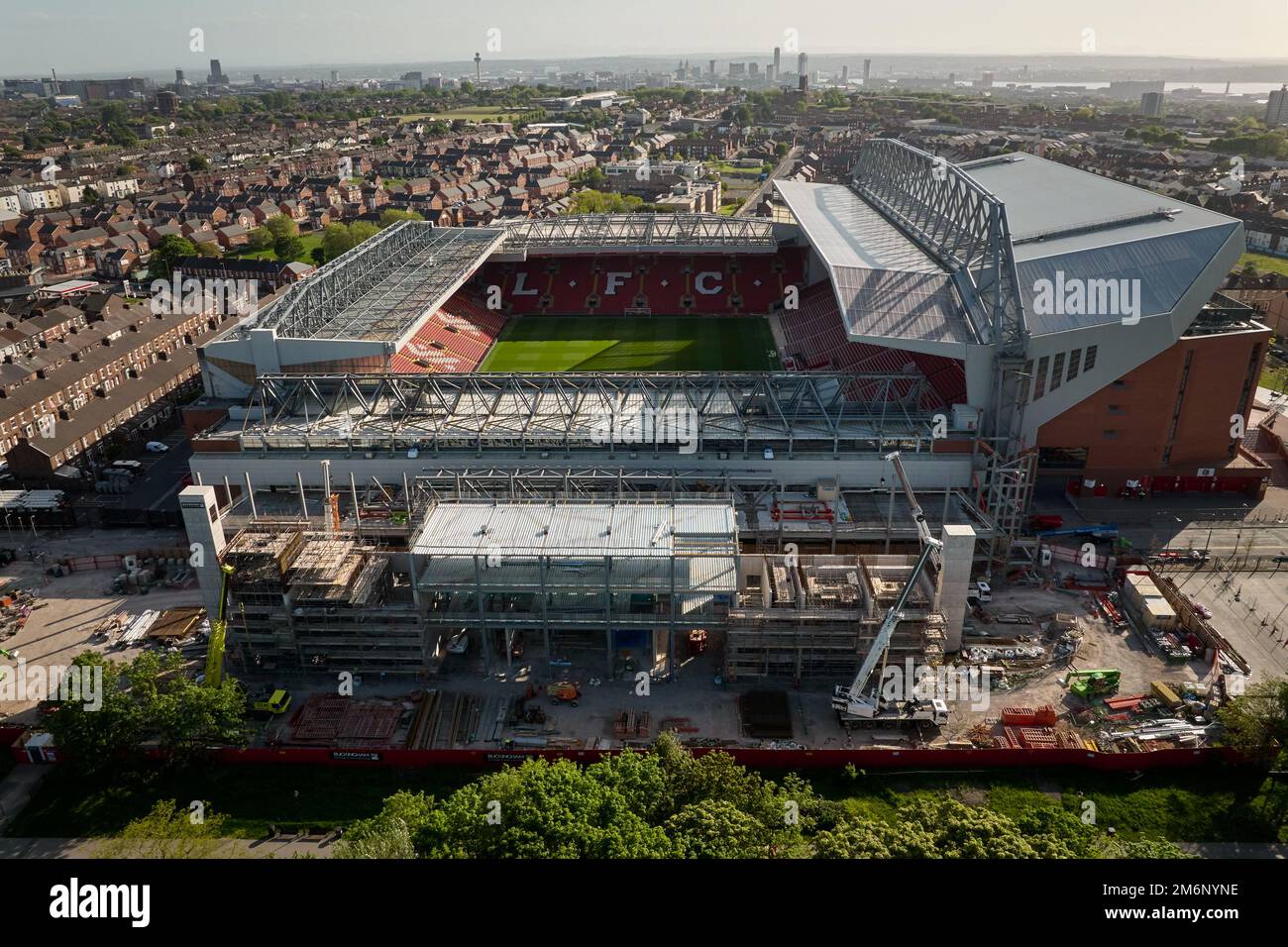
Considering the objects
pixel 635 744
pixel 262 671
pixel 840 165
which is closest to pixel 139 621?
pixel 262 671

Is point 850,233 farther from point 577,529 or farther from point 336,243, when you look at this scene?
point 336,243

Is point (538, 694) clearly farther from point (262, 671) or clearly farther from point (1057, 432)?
point (1057, 432)

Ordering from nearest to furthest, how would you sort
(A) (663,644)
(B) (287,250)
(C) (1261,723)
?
(C) (1261,723)
(A) (663,644)
(B) (287,250)

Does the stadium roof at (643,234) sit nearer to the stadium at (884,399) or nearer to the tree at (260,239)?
the stadium at (884,399)

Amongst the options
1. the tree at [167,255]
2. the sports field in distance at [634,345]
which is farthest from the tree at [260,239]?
the sports field in distance at [634,345]

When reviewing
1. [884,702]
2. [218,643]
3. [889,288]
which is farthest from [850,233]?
[218,643]
